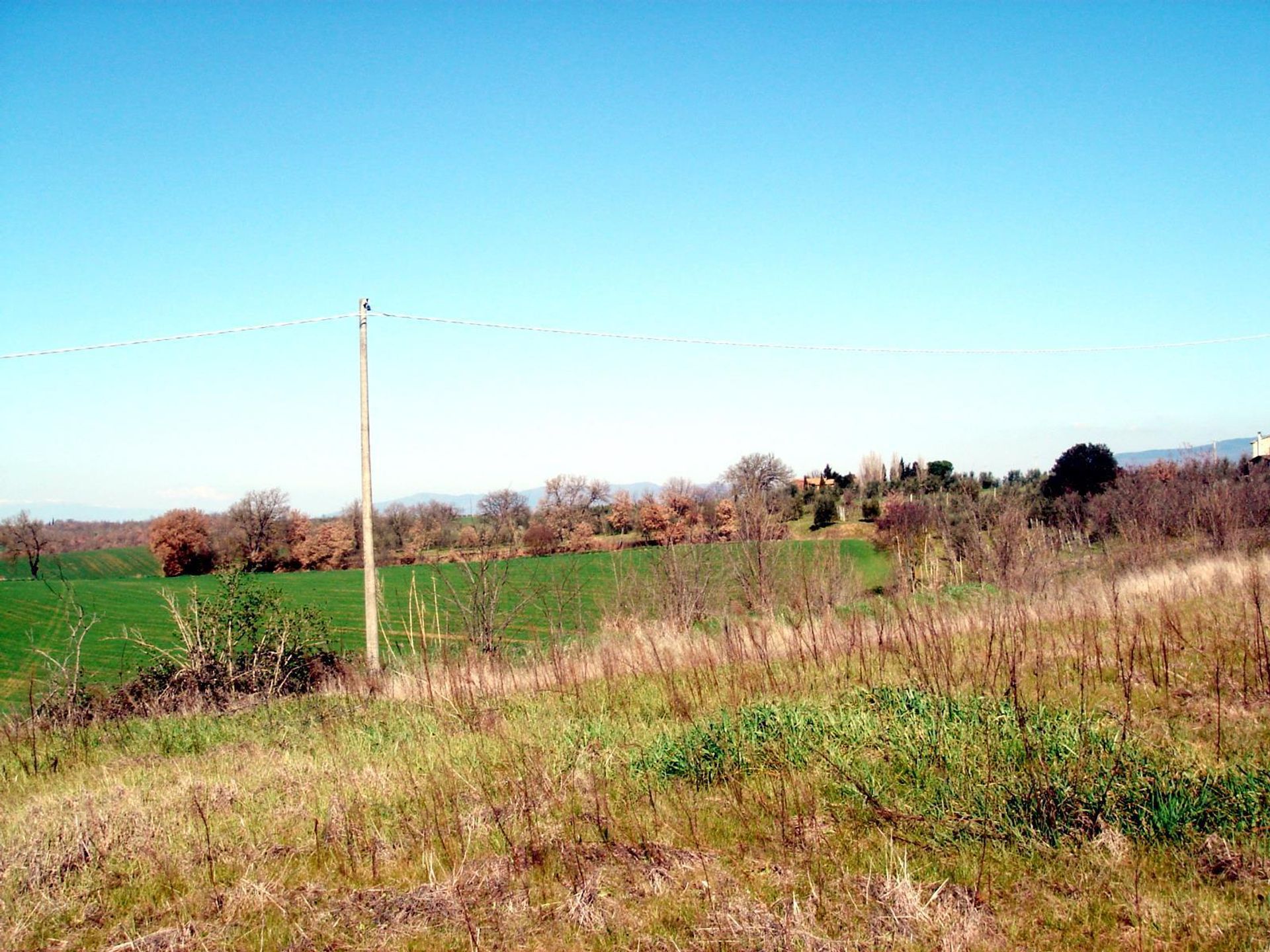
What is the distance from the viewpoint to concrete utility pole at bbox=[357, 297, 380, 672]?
1405 centimetres

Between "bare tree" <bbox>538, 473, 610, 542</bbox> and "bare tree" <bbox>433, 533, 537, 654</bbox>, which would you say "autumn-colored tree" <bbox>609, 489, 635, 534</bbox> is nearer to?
"bare tree" <bbox>538, 473, 610, 542</bbox>

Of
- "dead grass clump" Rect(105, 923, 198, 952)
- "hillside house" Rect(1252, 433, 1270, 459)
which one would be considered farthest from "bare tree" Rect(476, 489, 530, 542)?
"hillside house" Rect(1252, 433, 1270, 459)

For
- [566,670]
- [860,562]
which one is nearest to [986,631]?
[566,670]

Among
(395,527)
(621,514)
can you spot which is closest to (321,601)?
(395,527)

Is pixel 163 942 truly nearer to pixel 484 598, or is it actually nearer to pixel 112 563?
pixel 484 598

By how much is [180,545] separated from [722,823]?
78.5 m

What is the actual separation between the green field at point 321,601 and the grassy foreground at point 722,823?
5746mm

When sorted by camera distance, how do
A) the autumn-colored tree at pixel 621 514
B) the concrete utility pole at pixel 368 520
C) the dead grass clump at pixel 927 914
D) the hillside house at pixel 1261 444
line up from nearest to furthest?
the dead grass clump at pixel 927 914, the concrete utility pole at pixel 368 520, the autumn-colored tree at pixel 621 514, the hillside house at pixel 1261 444

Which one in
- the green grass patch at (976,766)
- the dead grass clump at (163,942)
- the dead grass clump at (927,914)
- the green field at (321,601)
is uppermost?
the green grass patch at (976,766)

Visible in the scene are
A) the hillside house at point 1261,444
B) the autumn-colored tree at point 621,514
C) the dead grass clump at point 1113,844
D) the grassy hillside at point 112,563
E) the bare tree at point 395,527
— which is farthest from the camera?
the grassy hillside at point 112,563

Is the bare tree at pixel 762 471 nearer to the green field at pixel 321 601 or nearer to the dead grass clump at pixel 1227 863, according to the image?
the green field at pixel 321 601

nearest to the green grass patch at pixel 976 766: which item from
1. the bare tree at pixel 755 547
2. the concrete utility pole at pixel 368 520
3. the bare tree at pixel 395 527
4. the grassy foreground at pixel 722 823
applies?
the grassy foreground at pixel 722 823

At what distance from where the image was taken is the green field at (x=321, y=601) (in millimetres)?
18797

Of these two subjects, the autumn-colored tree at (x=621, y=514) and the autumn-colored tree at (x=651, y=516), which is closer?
the autumn-colored tree at (x=651, y=516)
